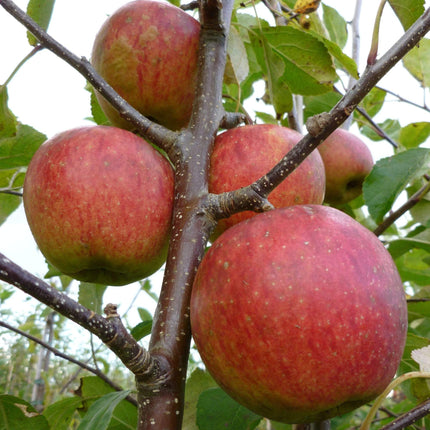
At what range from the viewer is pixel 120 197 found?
2.89 feet

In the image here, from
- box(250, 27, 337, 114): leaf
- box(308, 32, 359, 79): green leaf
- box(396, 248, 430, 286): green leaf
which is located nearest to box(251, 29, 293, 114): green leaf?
box(250, 27, 337, 114): leaf

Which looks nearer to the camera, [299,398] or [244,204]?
[299,398]

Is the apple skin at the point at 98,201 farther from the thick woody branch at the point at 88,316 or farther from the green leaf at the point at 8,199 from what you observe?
the green leaf at the point at 8,199

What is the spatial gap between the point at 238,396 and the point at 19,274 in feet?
1.21

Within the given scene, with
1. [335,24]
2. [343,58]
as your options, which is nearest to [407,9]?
[343,58]

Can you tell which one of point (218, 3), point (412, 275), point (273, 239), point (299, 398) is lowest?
point (299, 398)

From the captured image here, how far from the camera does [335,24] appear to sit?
5.83ft

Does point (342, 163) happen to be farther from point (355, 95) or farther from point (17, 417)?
point (17, 417)

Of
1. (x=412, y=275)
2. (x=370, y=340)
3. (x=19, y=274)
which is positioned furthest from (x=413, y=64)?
(x=19, y=274)

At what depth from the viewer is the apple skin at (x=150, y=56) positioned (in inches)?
42.1

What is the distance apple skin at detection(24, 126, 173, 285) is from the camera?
0.87 meters

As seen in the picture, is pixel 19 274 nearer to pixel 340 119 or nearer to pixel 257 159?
pixel 340 119

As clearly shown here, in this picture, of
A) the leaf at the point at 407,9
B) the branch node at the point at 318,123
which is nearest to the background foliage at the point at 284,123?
the leaf at the point at 407,9

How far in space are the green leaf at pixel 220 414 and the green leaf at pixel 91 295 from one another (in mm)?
460
